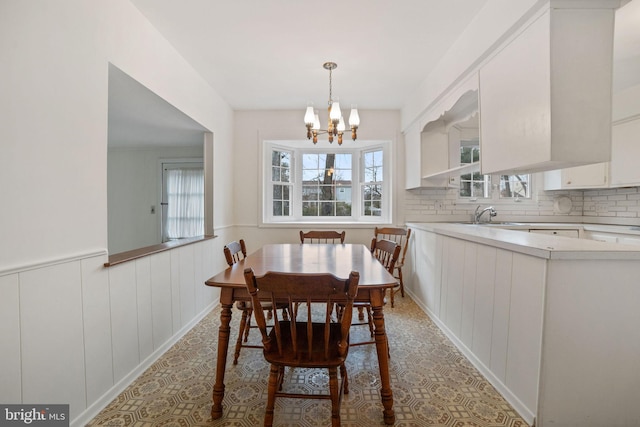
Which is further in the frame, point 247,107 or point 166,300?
point 247,107

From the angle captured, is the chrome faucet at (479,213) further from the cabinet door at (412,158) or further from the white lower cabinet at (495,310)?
the white lower cabinet at (495,310)

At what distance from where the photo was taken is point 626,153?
9.45 feet

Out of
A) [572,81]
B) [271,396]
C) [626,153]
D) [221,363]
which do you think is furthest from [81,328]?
[626,153]

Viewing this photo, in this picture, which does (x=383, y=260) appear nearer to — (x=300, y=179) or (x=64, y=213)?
(x=64, y=213)

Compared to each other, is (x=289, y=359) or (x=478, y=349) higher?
(x=289, y=359)

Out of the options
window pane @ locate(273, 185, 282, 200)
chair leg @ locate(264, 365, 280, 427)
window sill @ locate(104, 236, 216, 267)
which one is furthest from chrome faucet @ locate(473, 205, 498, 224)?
window sill @ locate(104, 236, 216, 267)

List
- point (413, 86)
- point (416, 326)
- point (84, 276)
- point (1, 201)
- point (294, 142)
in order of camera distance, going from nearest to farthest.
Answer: point (1, 201) < point (84, 276) < point (416, 326) < point (413, 86) < point (294, 142)

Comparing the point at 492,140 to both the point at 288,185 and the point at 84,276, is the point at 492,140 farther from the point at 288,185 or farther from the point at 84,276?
the point at 288,185

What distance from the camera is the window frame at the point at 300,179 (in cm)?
391

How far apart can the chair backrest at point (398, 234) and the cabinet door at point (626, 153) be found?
212 centimetres

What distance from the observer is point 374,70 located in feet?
8.96

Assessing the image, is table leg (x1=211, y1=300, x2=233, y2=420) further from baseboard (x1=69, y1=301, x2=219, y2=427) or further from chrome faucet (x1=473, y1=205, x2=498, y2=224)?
chrome faucet (x1=473, y1=205, x2=498, y2=224)

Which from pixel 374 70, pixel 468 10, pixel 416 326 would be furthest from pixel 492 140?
pixel 416 326

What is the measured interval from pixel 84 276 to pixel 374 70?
2.75 meters
